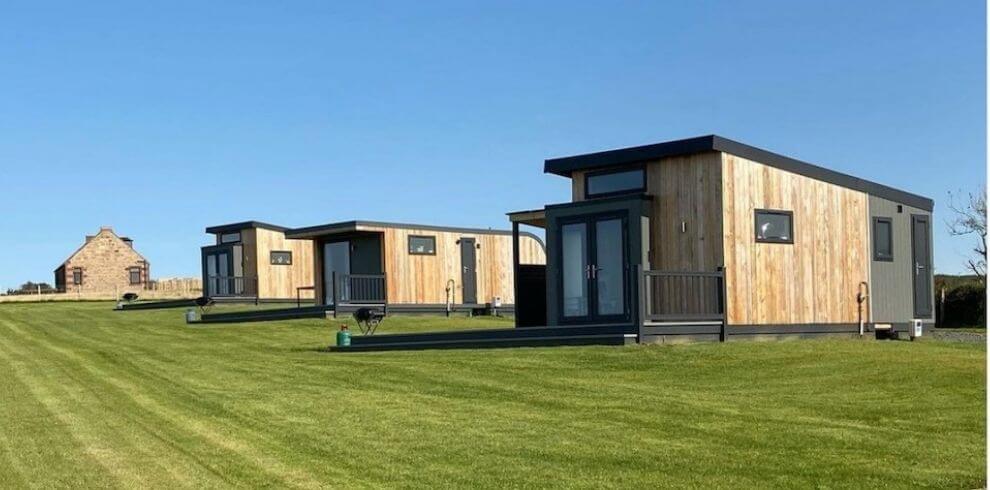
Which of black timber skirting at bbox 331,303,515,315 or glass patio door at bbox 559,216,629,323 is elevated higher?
glass patio door at bbox 559,216,629,323

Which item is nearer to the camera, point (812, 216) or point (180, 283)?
point (812, 216)

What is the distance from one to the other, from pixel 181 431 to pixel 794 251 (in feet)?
40.4

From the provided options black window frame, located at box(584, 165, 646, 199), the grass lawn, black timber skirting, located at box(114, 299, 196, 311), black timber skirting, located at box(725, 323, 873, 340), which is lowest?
the grass lawn

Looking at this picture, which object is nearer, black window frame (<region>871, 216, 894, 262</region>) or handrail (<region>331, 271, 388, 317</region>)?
black window frame (<region>871, 216, 894, 262</region>)

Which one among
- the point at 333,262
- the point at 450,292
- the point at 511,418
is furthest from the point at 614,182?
the point at 333,262

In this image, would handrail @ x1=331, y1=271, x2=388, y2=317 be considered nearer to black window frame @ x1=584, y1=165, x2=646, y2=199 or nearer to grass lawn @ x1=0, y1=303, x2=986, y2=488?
black window frame @ x1=584, y1=165, x2=646, y2=199

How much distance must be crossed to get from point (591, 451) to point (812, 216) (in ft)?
39.5

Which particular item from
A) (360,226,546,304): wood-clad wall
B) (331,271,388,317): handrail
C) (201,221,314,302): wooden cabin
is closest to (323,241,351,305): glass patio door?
(331,271,388,317): handrail

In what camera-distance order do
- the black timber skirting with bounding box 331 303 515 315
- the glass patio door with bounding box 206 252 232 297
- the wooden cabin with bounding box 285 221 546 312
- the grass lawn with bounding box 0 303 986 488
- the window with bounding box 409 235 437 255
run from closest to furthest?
the grass lawn with bounding box 0 303 986 488 → the black timber skirting with bounding box 331 303 515 315 → the wooden cabin with bounding box 285 221 546 312 → the window with bounding box 409 235 437 255 → the glass patio door with bounding box 206 252 232 297

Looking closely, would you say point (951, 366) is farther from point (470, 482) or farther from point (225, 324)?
point (225, 324)

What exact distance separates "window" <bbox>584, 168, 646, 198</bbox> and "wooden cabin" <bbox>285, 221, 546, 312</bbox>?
987 cm

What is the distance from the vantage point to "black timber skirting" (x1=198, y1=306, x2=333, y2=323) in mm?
29000

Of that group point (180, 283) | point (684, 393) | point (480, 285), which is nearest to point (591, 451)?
point (684, 393)

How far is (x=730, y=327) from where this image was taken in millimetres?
18469
